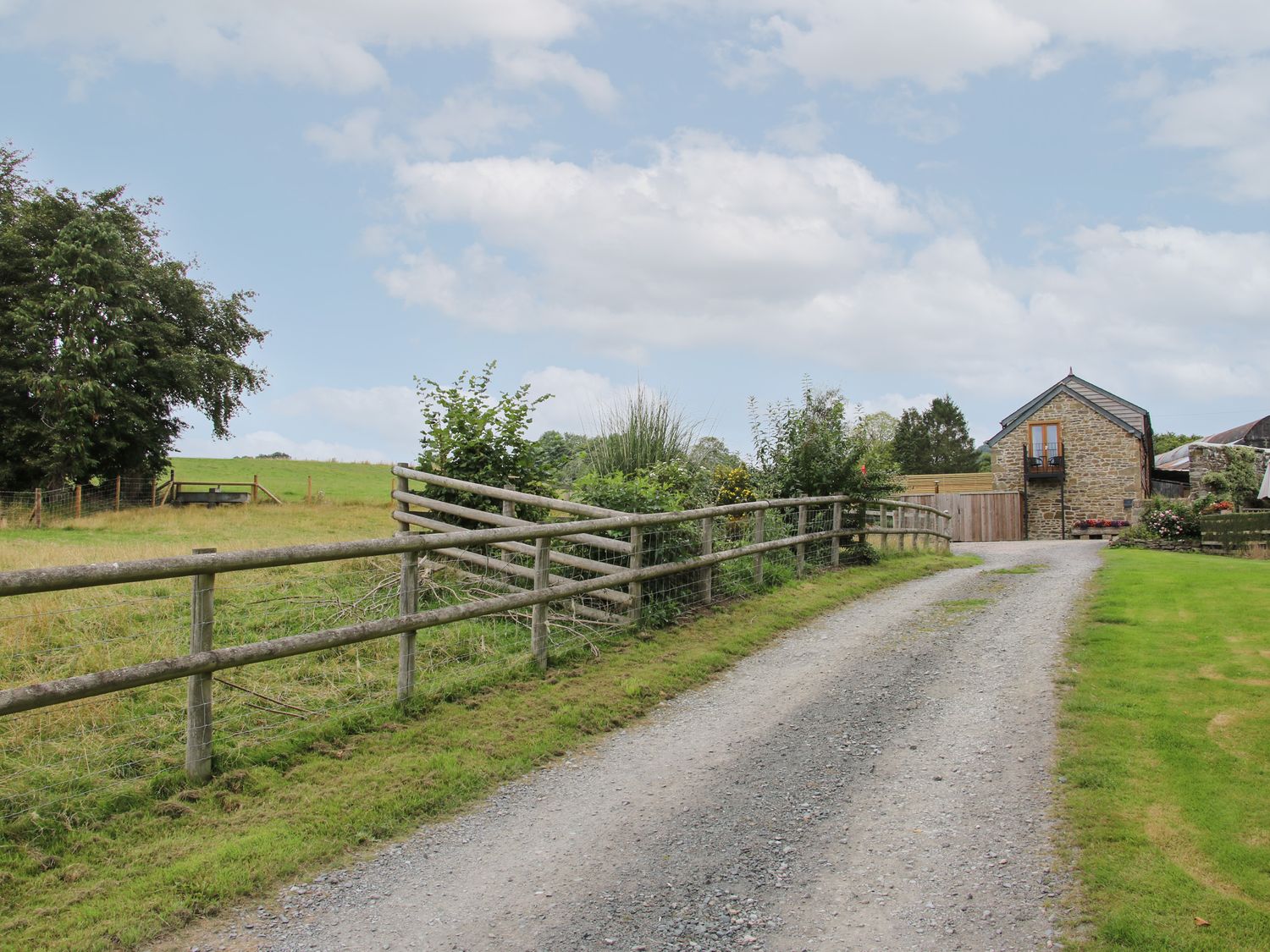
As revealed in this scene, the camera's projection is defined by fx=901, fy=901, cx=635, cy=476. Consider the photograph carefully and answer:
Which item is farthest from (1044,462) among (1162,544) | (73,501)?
(73,501)

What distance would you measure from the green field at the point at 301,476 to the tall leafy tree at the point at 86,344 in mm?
6813

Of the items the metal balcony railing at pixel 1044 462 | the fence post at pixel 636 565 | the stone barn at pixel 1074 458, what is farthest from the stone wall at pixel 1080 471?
the fence post at pixel 636 565

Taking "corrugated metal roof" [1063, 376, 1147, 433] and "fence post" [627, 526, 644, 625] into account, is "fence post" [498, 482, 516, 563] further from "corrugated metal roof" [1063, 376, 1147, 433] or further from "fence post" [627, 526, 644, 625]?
"corrugated metal roof" [1063, 376, 1147, 433]

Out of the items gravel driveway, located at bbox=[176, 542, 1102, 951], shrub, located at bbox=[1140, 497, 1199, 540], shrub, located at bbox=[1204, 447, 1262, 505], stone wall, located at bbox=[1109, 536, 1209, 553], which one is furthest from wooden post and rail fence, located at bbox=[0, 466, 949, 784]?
shrub, located at bbox=[1204, 447, 1262, 505]

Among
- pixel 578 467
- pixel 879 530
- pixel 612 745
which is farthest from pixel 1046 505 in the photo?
pixel 612 745

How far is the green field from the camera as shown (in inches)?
1641

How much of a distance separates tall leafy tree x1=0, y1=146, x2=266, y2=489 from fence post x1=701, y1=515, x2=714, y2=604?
1093 inches

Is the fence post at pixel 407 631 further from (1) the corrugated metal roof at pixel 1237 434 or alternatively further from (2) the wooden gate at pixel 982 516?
(1) the corrugated metal roof at pixel 1237 434

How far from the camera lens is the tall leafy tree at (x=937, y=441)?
64.0 metres

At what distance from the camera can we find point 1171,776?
543 cm

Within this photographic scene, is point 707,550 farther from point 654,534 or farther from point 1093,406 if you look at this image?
point 1093,406

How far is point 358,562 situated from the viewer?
1155 cm

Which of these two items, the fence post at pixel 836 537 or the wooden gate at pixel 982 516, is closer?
the fence post at pixel 836 537

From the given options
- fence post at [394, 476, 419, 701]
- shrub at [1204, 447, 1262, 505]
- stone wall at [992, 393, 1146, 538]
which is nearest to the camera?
fence post at [394, 476, 419, 701]
